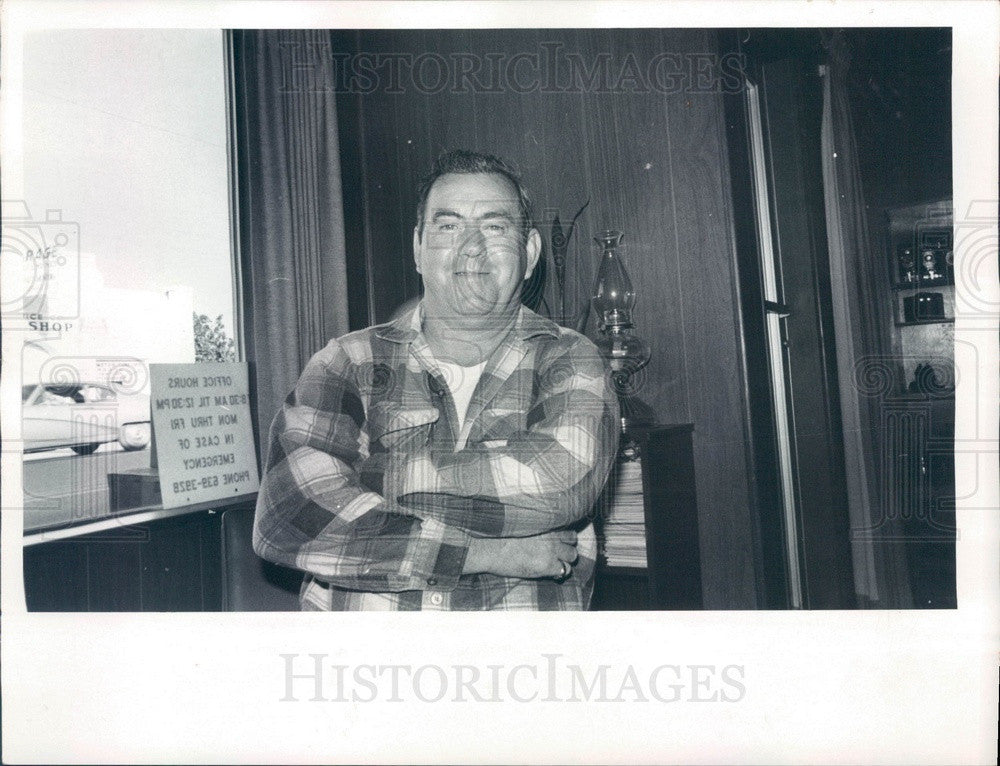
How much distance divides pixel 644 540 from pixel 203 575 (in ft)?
3.07

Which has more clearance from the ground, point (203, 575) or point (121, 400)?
point (121, 400)

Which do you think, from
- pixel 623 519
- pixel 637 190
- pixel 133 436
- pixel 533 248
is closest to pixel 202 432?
pixel 133 436

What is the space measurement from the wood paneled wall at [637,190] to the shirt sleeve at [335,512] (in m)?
0.21

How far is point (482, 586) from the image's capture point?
158cm

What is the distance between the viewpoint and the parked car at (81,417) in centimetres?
162

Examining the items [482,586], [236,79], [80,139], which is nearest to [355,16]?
[236,79]

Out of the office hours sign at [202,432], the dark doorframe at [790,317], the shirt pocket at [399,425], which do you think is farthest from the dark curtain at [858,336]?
the office hours sign at [202,432]

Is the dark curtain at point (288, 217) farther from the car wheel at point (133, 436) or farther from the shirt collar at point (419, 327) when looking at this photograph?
the car wheel at point (133, 436)

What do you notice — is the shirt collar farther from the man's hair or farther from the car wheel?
the car wheel

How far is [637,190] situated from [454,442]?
643 mm

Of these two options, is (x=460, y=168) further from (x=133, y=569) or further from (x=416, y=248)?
(x=133, y=569)

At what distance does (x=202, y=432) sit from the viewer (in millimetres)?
1615

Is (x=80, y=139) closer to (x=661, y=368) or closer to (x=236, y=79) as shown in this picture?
(x=236, y=79)

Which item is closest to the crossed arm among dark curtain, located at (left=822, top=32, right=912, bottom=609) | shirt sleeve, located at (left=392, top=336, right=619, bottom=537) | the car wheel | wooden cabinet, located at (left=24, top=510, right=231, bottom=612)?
shirt sleeve, located at (left=392, top=336, right=619, bottom=537)
